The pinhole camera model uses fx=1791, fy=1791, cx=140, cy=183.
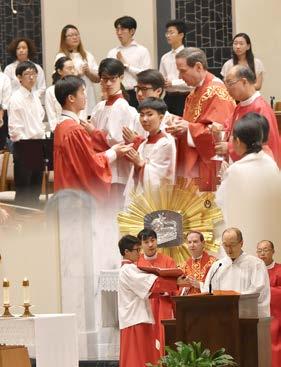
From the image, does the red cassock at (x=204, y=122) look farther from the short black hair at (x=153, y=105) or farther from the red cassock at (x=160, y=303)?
the red cassock at (x=160, y=303)

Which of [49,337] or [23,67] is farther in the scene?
[23,67]

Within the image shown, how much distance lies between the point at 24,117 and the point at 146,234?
13.1ft

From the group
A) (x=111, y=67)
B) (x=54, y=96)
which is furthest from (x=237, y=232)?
(x=54, y=96)

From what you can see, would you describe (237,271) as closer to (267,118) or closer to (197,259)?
(197,259)

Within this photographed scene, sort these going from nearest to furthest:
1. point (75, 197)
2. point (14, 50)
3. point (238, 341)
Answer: point (238, 341) → point (75, 197) → point (14, 50)

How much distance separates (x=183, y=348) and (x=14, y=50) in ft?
29.8

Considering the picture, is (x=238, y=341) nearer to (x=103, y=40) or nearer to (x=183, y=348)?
(x=183, y=348)

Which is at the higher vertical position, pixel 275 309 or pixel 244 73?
pixel 244 73

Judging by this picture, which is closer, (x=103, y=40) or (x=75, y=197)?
(x=75, y=197)

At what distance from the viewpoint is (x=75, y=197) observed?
51.0ft

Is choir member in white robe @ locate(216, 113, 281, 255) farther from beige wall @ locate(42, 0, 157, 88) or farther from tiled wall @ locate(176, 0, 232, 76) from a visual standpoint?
beige wall @ locate(42, 0, 157, 88)

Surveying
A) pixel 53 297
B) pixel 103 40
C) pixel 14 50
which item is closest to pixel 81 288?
pixel 53 297

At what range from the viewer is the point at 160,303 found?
14.7 meters

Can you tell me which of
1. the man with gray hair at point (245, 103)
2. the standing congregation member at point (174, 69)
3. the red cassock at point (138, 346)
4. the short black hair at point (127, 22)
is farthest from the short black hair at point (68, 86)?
the short black hair at point (127, 22)
